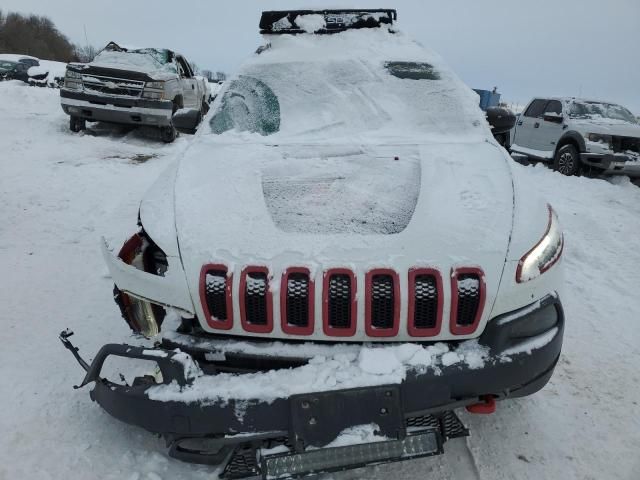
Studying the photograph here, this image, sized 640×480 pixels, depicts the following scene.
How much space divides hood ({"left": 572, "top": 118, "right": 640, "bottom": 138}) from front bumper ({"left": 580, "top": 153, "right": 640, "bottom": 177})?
532 millimetres

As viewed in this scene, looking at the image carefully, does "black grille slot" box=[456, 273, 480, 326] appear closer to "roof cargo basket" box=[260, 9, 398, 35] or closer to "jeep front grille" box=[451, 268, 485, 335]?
"jeep front grille" box=[451, 268, 485, 335]

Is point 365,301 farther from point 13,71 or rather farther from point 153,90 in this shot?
point 13,71

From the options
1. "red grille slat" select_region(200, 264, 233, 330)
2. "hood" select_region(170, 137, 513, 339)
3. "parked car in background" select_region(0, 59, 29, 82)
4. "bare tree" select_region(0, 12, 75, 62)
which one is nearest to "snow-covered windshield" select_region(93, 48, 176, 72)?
"hood" select_region(170, 137, 513, 339)

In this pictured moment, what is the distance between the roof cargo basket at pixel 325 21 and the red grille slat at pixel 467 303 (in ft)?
8.60

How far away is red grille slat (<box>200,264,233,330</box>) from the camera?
196 cm

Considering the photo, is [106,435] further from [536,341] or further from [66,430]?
[536,341]

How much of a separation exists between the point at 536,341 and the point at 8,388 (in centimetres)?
261

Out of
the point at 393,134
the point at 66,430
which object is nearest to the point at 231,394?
the point at 66,430

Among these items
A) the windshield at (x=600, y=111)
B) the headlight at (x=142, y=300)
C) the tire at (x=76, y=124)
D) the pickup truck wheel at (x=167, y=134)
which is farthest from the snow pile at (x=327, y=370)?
the windshield at (x=600, y=111)

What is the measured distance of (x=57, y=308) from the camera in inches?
140

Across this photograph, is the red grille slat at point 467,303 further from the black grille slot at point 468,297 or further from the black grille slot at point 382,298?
the black grille slot at point 382,298

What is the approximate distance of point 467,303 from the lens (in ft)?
6.32

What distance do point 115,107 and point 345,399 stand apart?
8608 mm

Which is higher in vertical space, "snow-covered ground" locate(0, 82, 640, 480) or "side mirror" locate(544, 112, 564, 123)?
"snow-covered ground" locate(0, 82, 640, 480)
